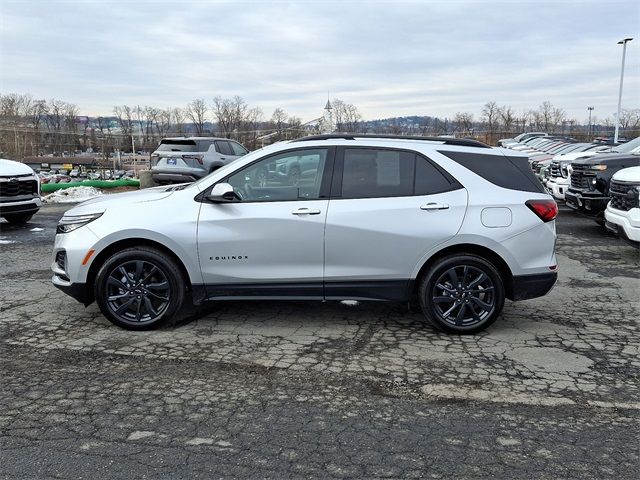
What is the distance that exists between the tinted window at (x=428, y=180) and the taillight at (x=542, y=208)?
2.46 feet

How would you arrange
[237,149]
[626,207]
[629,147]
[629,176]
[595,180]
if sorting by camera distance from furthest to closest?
1. [237,149]
2. [629,147]
3. [595,180]
4. [629,176]
5. [626,207]

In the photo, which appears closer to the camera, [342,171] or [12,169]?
[342,171]

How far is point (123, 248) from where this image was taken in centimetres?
495

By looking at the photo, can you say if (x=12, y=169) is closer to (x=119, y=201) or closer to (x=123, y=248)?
(x=119, y=201)

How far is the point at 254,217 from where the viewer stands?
4.82 meters

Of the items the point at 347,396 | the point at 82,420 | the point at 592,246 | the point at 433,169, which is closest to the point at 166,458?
the point at 82,420

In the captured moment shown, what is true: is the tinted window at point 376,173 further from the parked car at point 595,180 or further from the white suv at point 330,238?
the parked car at point 595,180

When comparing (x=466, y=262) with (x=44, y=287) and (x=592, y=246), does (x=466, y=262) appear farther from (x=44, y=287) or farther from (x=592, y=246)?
(x=592, y=246)

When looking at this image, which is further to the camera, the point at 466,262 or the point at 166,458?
the point at 466,262

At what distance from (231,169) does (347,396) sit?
2.34 metres

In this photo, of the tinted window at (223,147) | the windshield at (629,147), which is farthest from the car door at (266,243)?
the tinted window at (223,147)

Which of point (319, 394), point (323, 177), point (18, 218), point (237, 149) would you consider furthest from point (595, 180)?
point (18, 218)

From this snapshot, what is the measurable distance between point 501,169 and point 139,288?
3.44 meters

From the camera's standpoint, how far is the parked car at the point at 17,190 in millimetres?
10445
